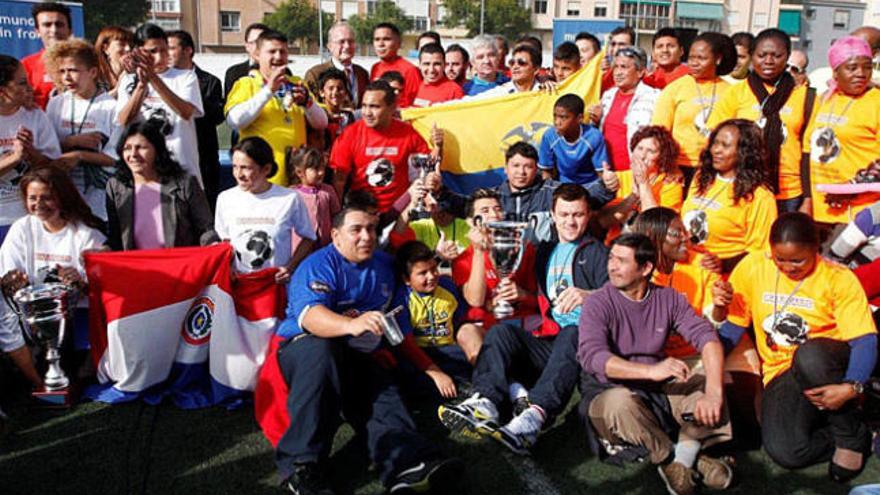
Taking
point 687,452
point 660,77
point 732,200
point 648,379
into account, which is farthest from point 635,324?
point 660,77

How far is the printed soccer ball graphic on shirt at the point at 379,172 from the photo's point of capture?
581 cm

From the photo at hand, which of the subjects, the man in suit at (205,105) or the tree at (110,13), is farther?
the tree at (110,13)

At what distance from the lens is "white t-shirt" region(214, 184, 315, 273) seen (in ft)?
15.7

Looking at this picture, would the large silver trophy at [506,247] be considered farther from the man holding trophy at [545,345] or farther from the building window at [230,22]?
the building window at [230,22]

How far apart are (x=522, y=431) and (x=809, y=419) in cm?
157

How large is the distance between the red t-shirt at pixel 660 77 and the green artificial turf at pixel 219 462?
3426 mm

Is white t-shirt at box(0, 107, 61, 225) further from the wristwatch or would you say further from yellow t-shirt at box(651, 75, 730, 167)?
the wristwatch

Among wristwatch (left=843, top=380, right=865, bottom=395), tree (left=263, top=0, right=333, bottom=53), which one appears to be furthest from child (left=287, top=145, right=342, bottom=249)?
tree (left=263, top=0, right=333, bottom=53)

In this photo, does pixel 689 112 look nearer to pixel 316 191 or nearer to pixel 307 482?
pixel 316 191

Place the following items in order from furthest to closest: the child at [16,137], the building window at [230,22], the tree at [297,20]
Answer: the building window at [230,22], the tree at [297,20], the child at [16,137]

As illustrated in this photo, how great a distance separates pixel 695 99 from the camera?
5574 millimetres

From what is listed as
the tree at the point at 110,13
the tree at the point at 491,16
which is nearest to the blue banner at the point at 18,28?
the tree at the point at 110,13

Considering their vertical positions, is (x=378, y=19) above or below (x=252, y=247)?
above

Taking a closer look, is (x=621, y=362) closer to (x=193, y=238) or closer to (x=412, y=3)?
(x=193, y=238)
